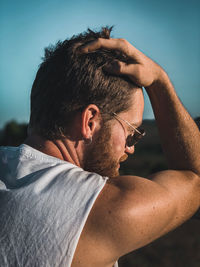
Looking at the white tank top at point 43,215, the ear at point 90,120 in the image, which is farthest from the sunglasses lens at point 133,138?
the white tank top at point 43,215

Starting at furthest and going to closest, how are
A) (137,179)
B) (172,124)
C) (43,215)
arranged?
(172,124) < (137,179) < (43,215)

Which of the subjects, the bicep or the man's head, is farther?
the man's head

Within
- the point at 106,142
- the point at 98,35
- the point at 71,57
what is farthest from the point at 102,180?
the point at 98,35

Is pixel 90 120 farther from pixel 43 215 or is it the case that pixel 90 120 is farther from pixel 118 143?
pixel 43 215

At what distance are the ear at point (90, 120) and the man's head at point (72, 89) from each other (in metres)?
0.05

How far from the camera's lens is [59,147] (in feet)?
7.22

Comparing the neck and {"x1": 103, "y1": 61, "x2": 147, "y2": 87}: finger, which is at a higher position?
{"x1": 103, "y1": 61, "x2": 147, "y2": 87}: finger

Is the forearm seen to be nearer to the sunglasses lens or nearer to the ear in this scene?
the sunglasses lens

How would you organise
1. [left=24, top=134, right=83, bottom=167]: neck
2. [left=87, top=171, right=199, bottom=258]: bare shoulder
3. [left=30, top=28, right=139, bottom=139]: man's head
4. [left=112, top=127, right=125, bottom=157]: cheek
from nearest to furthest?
[left=87, top=171, right=199, bottom=258]: bare shoulder < [left=24, top=134, right=83, bottom=167]: neck < [left=30, top=28, right=139, bottom=139]: man's head < [left=112, top=127, right=125, bottom=157]: cheek

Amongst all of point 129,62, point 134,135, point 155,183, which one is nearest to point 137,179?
point 155,183

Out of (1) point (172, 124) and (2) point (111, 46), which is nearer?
(2) point (111, 46)

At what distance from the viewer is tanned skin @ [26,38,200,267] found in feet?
5.66

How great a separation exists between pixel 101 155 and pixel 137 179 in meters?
0.52

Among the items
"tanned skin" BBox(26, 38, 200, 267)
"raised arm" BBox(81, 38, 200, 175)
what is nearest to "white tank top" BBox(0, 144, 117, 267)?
"tanned skin" BBox(26, 38, 200, 267)
